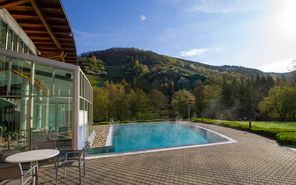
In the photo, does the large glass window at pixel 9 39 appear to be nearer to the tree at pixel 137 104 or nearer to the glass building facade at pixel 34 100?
the glass building facade at pixel 34 100

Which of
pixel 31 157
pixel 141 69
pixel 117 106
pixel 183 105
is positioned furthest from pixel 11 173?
pixel 141 69

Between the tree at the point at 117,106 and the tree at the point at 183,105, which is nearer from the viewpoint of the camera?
the tree at the point at 117,106

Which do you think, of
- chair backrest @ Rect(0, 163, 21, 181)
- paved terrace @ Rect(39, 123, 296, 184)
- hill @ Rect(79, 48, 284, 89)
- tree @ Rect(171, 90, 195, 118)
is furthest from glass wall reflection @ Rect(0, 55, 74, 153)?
hill @ Rect(79, 48, 284, 89)

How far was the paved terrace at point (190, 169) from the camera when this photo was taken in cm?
463

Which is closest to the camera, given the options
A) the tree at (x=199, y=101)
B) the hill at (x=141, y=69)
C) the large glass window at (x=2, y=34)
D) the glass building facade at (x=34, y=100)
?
the glass building facade at (x=34, y=100)

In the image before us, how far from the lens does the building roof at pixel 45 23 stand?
6.50 meters

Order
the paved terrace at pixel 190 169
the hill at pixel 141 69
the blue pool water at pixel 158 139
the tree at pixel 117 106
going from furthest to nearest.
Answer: the hill at pixel 141 69 → the tree at pixel 117 106 → the blue pool water at pixel 158 139 → the paved terrace at pixel 190 169

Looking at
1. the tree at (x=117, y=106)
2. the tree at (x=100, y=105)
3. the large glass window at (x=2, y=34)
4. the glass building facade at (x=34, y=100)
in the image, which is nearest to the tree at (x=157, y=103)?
the tree at (x=117, y=106)

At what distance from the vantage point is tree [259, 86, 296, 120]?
102 feet

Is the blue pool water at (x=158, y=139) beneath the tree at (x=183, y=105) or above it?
beneath

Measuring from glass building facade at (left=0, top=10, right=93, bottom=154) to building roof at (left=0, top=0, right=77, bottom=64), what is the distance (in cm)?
72

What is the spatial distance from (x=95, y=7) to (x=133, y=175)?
43.6ft

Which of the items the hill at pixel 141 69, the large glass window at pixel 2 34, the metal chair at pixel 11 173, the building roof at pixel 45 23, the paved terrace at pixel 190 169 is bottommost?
the paved terrace at pixel 190 169

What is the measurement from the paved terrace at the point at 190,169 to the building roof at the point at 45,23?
4.64 m
